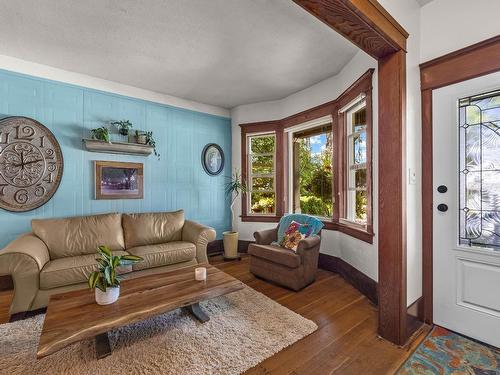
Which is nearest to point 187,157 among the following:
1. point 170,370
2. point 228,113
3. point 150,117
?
point 150,117

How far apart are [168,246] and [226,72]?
95.2 inches

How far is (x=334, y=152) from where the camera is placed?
331 cm

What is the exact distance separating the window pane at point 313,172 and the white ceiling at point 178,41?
2.76 ft

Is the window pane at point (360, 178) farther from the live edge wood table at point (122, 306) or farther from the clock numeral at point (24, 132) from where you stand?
the clock numeral at point (24, 132)

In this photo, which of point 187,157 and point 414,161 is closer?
point 414,161

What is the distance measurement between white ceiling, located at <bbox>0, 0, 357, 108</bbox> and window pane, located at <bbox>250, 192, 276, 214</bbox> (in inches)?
74.0

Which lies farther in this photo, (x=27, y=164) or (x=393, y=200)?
(x=27, y=164)

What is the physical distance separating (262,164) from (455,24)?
3.02 m

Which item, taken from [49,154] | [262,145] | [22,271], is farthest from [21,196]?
[262,145]

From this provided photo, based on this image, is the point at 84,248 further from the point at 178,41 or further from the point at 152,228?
the point at 178,41

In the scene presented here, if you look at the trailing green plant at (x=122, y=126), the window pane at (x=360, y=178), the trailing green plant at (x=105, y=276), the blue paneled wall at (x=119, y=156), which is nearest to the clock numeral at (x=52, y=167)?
the blue paneled wall at (x=119, y=156)

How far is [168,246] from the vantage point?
3.07 meters

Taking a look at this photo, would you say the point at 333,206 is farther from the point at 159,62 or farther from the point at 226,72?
the point at 159,62

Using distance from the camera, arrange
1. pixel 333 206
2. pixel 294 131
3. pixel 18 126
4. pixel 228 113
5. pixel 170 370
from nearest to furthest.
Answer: pixel 170 370, pixel 18 126, pixel 333 206, pixel 294 131, pixel 228 113
